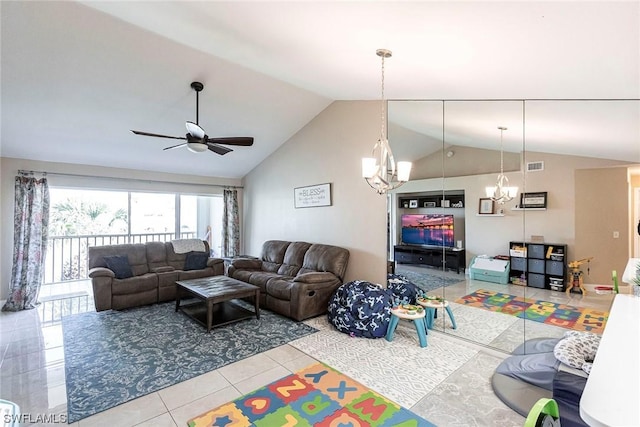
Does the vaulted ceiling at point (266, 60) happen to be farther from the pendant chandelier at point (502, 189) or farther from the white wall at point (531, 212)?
the pendant chandelier at point (502, 189)

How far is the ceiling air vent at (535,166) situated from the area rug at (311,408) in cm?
240

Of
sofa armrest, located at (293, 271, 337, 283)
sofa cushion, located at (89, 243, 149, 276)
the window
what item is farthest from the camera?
the window

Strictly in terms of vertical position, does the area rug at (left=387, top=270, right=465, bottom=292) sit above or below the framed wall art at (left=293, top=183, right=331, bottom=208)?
below

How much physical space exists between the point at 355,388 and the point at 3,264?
551 cm

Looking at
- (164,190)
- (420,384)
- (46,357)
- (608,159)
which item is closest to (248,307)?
(46,357)

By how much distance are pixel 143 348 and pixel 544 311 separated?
404 centimetres

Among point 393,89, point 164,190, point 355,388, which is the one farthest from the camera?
point 164,190

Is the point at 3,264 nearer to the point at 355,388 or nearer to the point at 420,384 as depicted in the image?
the point at 355,388

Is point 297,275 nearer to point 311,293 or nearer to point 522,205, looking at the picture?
point 311,293

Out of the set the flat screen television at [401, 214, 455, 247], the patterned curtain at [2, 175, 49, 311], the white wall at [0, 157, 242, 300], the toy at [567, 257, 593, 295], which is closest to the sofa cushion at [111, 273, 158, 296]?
the patterned curtain at [2, 175, 49, 311]

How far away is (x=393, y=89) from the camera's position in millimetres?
3410

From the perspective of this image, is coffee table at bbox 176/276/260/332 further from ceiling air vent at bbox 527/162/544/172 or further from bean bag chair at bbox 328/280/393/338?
ceiling air vent at bbox 527/162/544/172

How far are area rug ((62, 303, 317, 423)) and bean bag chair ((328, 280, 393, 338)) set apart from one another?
397mm

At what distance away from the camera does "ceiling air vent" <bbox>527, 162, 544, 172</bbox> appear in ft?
9.18
